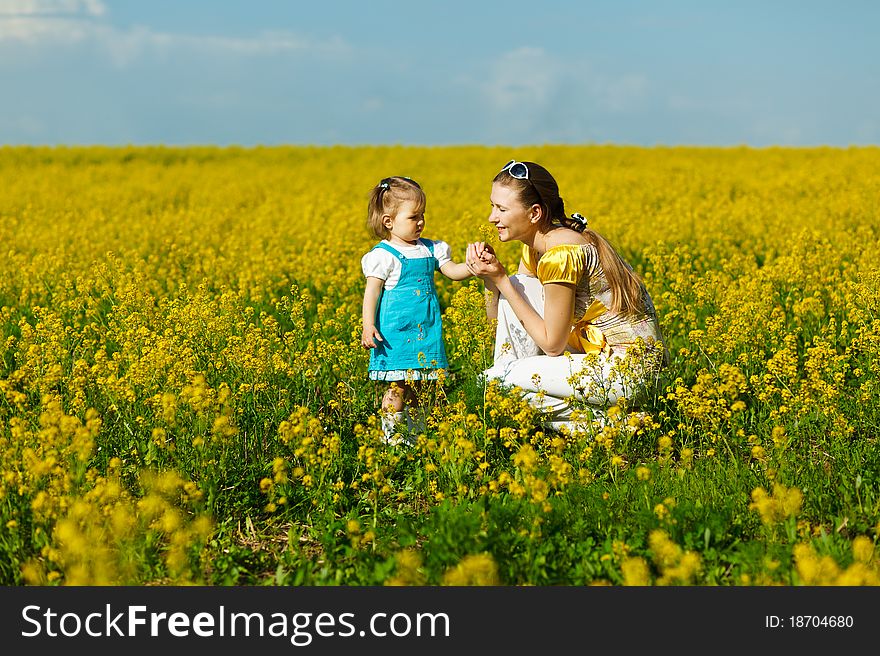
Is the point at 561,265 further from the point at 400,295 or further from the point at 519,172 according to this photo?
the point at 400,295

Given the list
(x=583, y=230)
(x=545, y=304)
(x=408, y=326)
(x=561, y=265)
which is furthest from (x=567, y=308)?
(x=408, y=326)

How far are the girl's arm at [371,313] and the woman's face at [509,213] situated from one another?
0.76m

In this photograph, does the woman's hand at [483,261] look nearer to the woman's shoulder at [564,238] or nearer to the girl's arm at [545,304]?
the girl's arm at [545,304]

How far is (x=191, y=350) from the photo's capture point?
5887 mm

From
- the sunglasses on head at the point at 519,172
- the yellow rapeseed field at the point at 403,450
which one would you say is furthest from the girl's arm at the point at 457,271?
the yellow rapeseed field at the point at 403,450

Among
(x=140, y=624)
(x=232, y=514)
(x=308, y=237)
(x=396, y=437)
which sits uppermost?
(x=308, y=237)

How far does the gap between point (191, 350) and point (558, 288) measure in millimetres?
2257

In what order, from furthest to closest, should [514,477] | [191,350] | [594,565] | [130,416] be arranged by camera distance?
[191,350] < [130,416] < [514,477] < [594,565]

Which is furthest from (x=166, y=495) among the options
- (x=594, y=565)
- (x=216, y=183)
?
(x=216, y=183)

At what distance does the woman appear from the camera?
5312mm

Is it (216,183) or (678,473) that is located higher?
(216,183)

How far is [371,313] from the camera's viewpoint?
18.3ft

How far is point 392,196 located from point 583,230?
112cm

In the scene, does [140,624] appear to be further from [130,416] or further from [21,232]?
[21,232]
